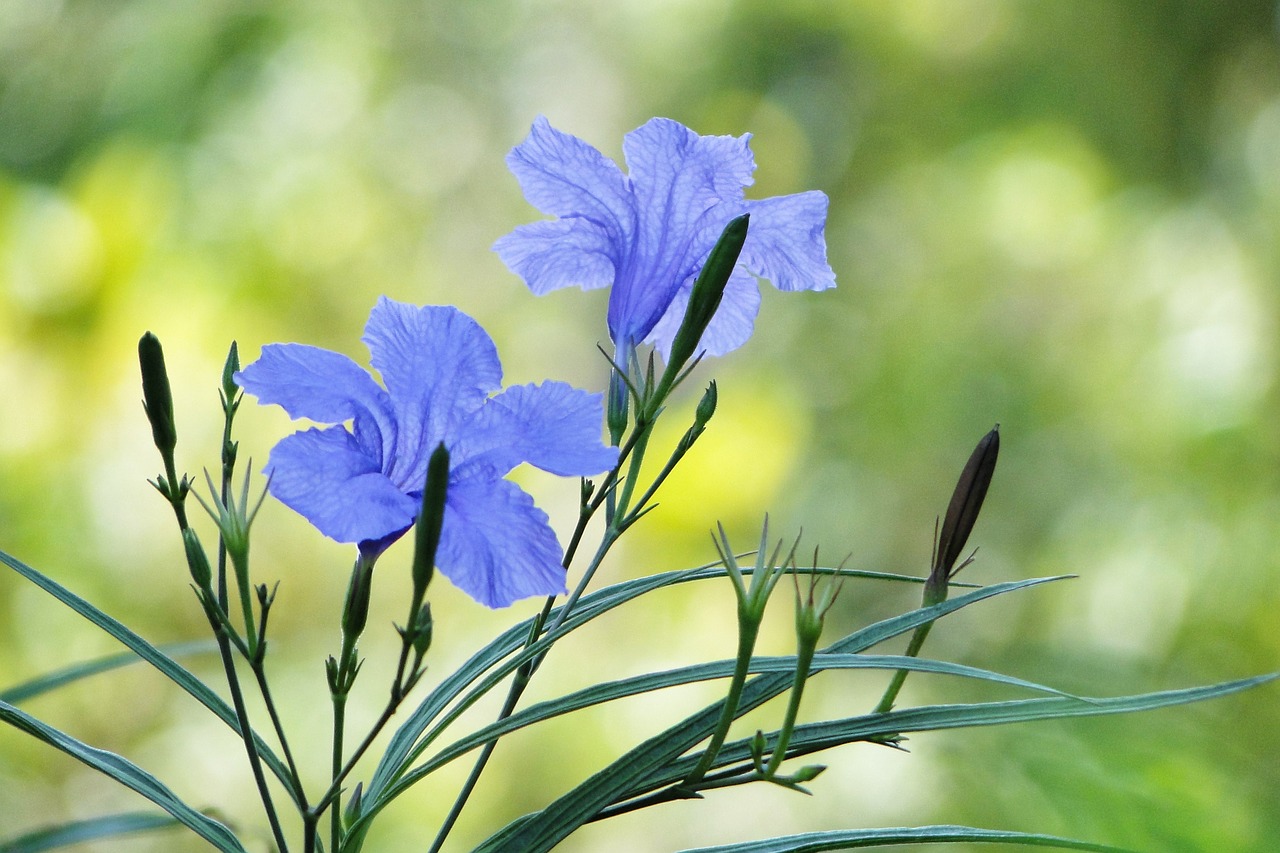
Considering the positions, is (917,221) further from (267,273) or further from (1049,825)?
(1049,825)

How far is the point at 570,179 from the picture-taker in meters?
0.49

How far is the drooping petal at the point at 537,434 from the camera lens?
0.39 m

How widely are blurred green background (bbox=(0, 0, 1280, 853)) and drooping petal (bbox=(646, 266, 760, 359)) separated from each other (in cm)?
103

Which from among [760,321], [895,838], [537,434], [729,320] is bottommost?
[895,838]

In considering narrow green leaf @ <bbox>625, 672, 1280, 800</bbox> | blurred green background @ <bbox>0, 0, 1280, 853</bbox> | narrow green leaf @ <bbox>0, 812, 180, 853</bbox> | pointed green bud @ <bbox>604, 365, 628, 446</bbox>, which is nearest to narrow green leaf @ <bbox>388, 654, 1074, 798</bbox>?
narrow green leaf @ <bbox>625, 672, 1280, 800</bbox>

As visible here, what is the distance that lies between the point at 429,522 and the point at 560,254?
220 millimetres

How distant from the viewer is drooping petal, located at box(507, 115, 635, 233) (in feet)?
1.59

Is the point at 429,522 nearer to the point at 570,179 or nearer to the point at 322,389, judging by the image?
the point at 322,389

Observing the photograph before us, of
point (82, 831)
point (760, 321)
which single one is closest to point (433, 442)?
point (82, 831)

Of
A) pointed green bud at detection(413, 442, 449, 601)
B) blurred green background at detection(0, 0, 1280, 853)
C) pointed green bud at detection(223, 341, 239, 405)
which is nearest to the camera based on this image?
pointed green bud at detection(413, 442, 449, 601)

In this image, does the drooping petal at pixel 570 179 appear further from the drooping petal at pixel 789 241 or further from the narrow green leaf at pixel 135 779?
the narrow green leaf at pixel 135 779

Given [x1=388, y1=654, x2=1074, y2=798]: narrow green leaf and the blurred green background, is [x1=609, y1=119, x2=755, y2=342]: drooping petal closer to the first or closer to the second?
[x1=388, y1=654, x2=1074, y2=798]: narrow green leaf

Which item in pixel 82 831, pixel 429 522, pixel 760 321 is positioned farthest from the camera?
pixel 760 321

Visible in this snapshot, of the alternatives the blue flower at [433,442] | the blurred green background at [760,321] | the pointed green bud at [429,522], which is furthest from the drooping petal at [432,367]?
the blurred green background at [760,321]
